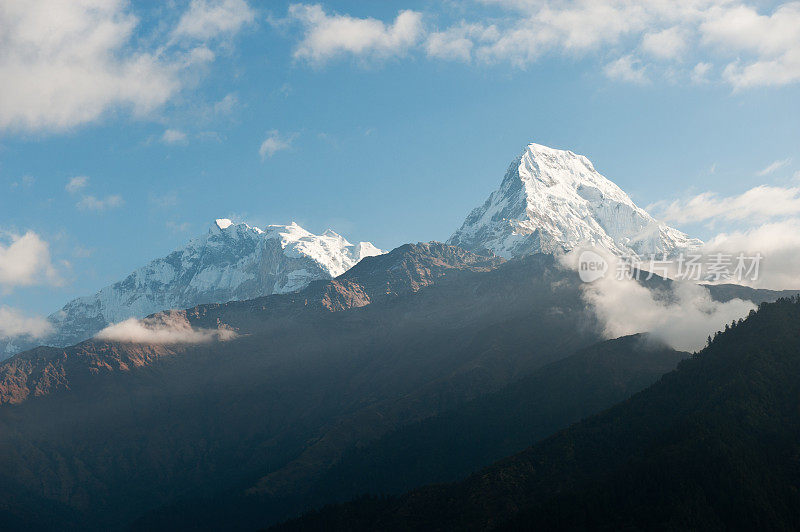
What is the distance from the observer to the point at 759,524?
7844 inches

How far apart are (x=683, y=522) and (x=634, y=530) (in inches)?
560

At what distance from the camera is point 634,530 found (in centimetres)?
19988

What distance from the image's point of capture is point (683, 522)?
654 ft

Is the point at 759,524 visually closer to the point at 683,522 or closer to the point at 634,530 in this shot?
the point at 683,522

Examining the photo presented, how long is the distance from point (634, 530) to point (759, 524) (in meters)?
36.0

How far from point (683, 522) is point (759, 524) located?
71.9 feet

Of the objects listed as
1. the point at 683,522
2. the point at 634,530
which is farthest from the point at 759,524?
the point at 634,530
